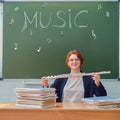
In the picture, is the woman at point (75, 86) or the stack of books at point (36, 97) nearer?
the stack of books at point (36, 97)

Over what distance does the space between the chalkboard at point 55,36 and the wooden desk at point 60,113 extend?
1648 mm

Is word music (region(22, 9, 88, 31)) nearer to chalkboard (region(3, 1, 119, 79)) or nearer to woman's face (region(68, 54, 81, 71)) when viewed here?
chalkboard (region(3, 1, 119, 79))

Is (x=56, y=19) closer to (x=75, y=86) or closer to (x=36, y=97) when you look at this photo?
(x=75, y=86)

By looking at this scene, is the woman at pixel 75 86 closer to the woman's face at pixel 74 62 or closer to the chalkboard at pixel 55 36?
the woman's face at pixel 74 62

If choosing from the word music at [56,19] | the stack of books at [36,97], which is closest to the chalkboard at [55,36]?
the word music at [56,19]

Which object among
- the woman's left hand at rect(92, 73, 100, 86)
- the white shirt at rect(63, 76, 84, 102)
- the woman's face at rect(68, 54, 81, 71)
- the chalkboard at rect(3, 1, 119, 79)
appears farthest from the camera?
the chalkboard at rect(3, 1, 119, 79)

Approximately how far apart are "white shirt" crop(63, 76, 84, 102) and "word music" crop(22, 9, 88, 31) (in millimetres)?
884

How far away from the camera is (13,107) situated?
2291 millimetres

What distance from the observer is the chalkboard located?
151 inches

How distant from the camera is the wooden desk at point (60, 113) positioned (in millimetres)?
2195

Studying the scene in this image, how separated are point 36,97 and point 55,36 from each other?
5.65 ft

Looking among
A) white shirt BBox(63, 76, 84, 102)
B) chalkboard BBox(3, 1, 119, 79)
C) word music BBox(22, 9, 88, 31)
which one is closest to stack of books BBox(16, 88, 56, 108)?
white shirt BBox(63, 76, 84, 102)

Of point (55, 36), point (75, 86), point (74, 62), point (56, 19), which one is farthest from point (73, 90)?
point (56, 19)

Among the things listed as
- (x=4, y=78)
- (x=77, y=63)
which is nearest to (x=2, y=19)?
(x=4, y=78)
